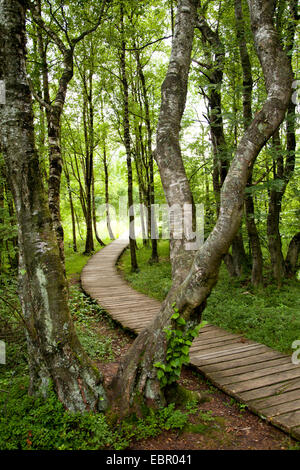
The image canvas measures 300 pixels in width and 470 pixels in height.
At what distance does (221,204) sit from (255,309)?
4491 mm

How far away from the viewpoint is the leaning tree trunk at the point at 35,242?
11.6 feet

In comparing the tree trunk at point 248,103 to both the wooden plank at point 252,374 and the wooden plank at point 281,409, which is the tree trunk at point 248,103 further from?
the wooden plank at point 281,409

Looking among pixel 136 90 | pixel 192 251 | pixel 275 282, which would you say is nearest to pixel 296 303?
pixel 275 282

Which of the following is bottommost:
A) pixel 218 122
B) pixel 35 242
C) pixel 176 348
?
pixel 176 348

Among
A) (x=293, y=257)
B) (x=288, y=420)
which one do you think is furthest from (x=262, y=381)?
(x=293, y=257)

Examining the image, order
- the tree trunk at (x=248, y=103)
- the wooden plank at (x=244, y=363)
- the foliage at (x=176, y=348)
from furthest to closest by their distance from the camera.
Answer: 1. the tree trunk at (x=248, y=103)
2. the wooden plank at (x=244, y=363)
3. the foliage at (x=176, y=348)

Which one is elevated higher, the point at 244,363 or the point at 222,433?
the point at 244,363

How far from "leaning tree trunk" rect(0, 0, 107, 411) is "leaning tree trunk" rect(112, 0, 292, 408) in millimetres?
662

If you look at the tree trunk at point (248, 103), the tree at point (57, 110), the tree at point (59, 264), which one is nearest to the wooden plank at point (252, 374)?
the tree at point (59, 264)

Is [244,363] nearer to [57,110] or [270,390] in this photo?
[270,390]

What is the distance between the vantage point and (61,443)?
3.22 meters

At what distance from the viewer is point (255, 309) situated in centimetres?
705

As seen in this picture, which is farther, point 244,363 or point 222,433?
point 244,363

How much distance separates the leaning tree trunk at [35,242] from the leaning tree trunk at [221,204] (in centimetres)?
66
